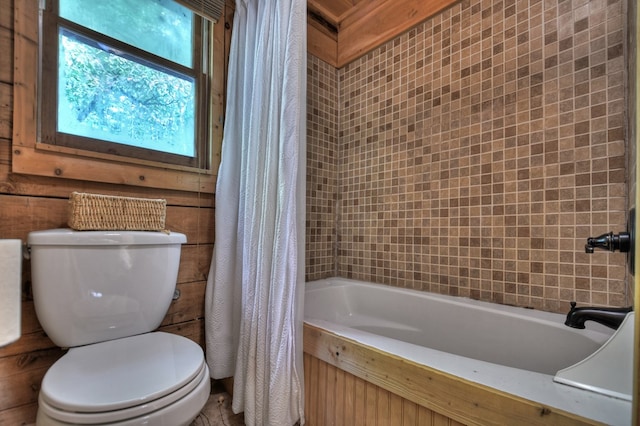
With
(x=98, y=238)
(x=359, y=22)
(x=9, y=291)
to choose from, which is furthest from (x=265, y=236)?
(x=359, y=22)

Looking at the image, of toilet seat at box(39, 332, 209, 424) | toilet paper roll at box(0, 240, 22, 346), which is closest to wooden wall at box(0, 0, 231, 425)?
toilet seat at box(39, 332, 209, 424)

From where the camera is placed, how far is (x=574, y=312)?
0.82m

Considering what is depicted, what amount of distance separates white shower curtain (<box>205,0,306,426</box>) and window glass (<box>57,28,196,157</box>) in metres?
0.33

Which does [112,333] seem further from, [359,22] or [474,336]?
[359,22]

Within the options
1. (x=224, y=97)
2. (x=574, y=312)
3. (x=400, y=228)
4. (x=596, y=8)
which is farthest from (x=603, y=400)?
(x=224, y=97)

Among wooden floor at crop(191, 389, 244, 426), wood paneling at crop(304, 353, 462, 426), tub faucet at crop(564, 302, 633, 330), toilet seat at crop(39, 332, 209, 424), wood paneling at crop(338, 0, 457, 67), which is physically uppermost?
wood paneling at crop(338, 0, 457, 67)

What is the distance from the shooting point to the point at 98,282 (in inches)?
36.8

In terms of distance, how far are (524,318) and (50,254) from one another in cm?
173

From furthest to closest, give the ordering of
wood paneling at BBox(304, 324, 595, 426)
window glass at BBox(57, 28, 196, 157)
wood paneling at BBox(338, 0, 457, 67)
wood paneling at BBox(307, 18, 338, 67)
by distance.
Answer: wood paneling at BBox(307, 18, 338, 67), wood paneling at BBox(338, 0, 457, 67), window glass at BBox(57, 28, 196, 157), wood paneling at BBox(304, 324, 595, 426)

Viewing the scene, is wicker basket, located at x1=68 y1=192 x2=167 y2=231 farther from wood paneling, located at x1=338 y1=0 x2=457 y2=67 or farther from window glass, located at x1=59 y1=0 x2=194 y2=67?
wood paneling, located at x1=338 y1=0 x2=457 y2=67

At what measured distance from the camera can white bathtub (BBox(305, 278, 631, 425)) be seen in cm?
60

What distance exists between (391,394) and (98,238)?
107 cm

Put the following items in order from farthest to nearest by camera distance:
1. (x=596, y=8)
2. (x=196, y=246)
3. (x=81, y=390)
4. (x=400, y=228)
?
(x=400, y=228)
(x=196, y=246)
(x=596, y=8)
(x=81, y=390)

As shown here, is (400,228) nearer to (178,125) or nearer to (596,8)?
(596,8)
